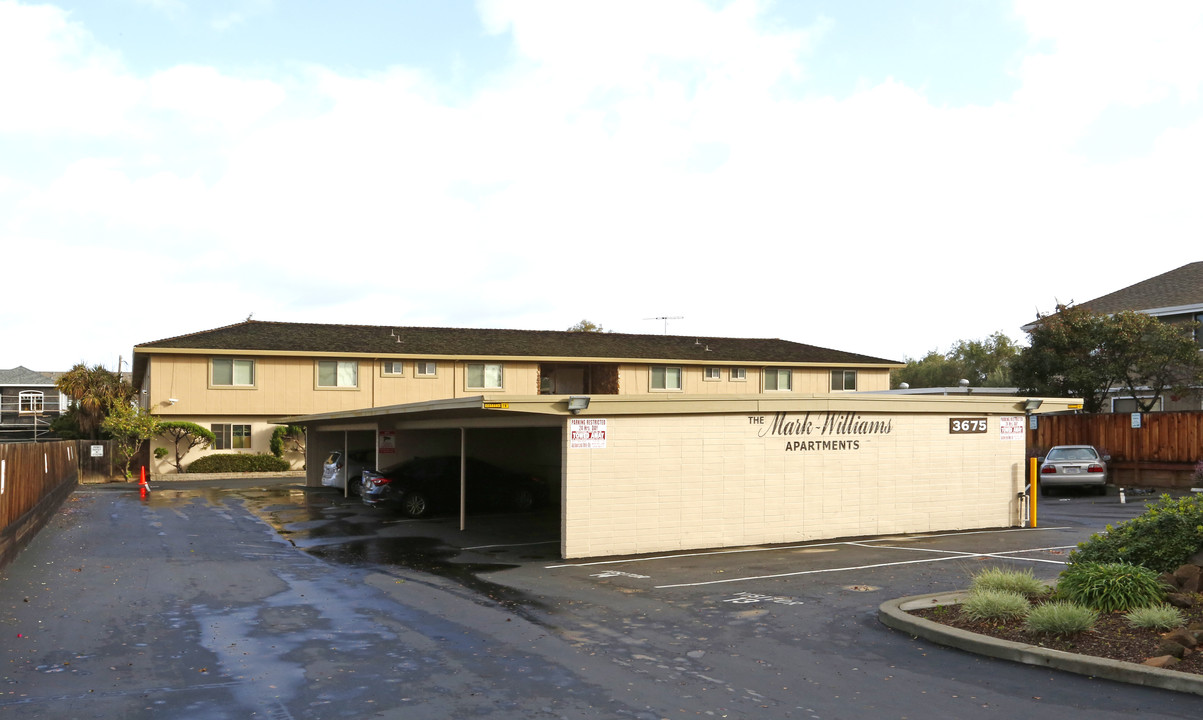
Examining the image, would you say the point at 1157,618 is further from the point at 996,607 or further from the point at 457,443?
the point at 457,443

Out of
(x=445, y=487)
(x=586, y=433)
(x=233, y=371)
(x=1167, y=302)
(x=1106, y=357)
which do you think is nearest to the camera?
(x=586, y=433)

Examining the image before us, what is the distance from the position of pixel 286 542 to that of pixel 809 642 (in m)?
12.2

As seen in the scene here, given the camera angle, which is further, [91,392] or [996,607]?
[91,392]

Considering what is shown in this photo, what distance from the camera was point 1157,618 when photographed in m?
8.91

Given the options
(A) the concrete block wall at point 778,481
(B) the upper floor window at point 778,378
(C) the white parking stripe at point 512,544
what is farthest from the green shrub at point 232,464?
(A) the concrete block wall at point 778,481

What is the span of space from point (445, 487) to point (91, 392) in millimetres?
31585

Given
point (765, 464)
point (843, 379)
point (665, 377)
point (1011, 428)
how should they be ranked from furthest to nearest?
1. point (843, 379)
2. point (665, 377)
3. point (1011, 428)
4. point (765, 464)

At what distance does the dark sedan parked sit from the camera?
76.6 feet

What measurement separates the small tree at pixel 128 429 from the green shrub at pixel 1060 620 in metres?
37.0

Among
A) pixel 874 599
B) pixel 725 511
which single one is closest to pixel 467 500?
pixel 725 511

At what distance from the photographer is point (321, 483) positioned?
112 ft

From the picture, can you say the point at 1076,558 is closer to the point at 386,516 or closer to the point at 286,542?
the point at 286,542

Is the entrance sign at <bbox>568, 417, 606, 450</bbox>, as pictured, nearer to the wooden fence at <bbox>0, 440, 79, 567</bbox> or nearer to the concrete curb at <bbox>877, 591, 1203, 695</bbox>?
the concrete curb at <bbox>877, 591, 1203, 695</bbox>

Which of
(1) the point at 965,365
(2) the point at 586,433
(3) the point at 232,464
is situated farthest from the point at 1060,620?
(1) the point at 965,365
